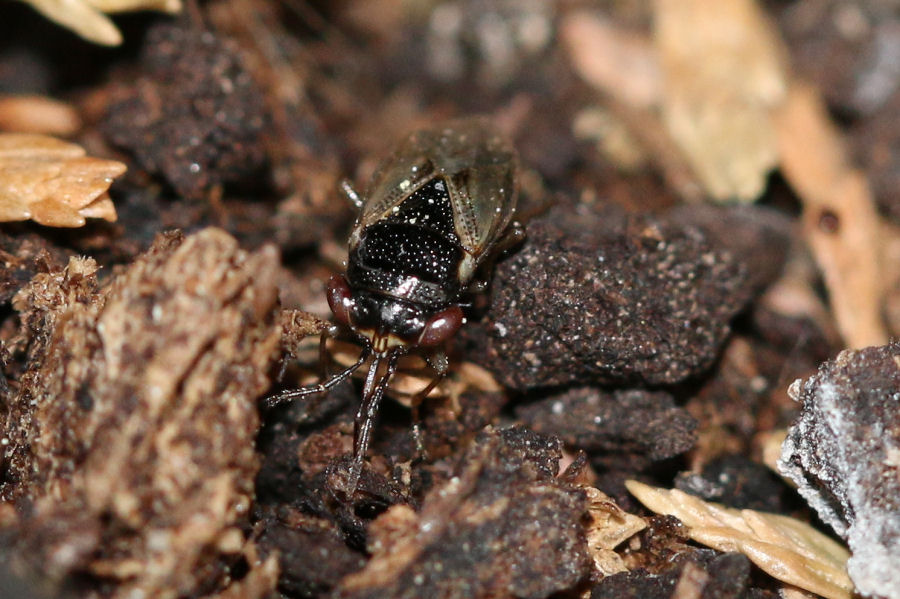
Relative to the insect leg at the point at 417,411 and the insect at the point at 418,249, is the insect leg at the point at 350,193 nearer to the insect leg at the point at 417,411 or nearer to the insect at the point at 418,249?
the insect at the point at 418,249

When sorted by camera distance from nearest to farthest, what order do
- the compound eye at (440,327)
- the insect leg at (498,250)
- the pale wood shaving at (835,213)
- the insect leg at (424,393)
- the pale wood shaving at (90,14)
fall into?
the insect leg at (424,393), the compound eye at (440,327), the insect leg at (498,250), the pale wood shaving at (90,14), the pale wood shaving at (835,213)

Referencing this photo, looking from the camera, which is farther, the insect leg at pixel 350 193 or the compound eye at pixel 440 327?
the insect leg at pixel 350 193

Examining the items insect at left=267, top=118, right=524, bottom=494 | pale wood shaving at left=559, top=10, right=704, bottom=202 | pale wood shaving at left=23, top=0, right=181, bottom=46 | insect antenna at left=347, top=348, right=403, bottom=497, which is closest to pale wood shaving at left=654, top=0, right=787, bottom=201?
pale wood shaving at left=559, top=10, right=704, bottom=202

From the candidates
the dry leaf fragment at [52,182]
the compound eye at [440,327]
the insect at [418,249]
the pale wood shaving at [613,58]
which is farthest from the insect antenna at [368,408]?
the pale wood shaving at [613,58]

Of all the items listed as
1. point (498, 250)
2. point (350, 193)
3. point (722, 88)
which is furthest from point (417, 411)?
point (722, 88)

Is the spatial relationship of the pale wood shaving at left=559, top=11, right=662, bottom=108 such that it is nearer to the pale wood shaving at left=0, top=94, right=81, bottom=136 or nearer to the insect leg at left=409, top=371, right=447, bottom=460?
the insect leg at left=409, top=371, right=447, bottom=460
